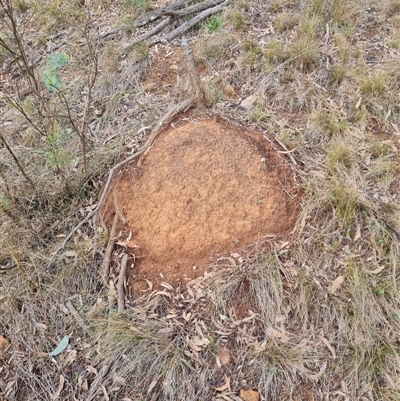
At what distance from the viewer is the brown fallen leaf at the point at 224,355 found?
6.64 feet

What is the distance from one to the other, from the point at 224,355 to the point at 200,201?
0.89 m

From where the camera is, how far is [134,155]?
272 centimetres

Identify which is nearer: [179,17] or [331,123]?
[331,123]

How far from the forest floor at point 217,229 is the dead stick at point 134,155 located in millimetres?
22

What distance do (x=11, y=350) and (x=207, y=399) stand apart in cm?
109

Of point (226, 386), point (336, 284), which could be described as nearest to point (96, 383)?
point (226, 386)

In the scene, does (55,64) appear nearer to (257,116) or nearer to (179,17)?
(179,17)

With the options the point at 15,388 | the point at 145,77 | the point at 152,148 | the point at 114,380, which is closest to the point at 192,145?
the point at 152,148

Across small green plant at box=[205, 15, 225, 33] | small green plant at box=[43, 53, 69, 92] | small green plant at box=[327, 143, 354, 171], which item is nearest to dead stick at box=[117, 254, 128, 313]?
small green plant at box=[327, 143, 354, 171]

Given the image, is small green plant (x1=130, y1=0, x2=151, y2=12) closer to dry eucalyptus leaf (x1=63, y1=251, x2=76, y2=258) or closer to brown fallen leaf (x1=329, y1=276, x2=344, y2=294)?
dry eucalyptus leaf (x1=63, y1=251, x2=76, y2=258)

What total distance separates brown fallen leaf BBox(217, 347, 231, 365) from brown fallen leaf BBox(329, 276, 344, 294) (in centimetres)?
63

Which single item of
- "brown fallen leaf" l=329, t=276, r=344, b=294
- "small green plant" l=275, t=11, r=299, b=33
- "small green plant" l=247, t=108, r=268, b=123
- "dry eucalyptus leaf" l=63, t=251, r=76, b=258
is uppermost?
"small green plant" l=275, t=11, r=299, b=33

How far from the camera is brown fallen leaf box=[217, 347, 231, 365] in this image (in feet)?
6.64

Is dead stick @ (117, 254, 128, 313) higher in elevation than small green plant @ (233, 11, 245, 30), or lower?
lower
